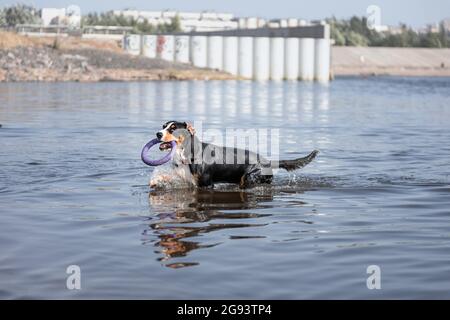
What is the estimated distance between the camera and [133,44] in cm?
7981

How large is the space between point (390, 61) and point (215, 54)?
58537mm

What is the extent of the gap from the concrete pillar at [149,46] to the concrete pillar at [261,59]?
8.94 meters

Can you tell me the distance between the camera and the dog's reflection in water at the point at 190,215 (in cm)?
952

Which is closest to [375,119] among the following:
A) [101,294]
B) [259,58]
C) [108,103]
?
[108,103]

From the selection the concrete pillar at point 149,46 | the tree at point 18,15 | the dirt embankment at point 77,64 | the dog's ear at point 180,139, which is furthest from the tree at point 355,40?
the dog's ear at point 180,139

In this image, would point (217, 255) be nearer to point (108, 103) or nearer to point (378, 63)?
point (108, 103)

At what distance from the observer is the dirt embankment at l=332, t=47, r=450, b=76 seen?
127 meters

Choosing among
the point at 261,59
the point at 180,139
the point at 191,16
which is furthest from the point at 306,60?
the point at 191,16

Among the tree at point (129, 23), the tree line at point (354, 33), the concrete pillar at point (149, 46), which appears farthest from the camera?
the tree line at point (354, 33)

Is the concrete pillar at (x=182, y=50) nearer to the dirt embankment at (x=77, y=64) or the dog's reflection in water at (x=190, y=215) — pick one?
the dirt embankment at (x=77, y=64)

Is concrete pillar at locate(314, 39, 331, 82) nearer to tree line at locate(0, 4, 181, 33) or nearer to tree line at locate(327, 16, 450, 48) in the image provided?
tree line at locate(0, 4, 181, 33)

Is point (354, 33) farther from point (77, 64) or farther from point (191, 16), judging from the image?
point (77, 64)

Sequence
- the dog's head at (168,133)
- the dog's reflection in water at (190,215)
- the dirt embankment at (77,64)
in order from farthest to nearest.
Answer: the dirt embankment at (77,64) < the dog's head at (168,133) < the dog's reflection in water at (190,215)

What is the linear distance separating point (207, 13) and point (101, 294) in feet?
622
